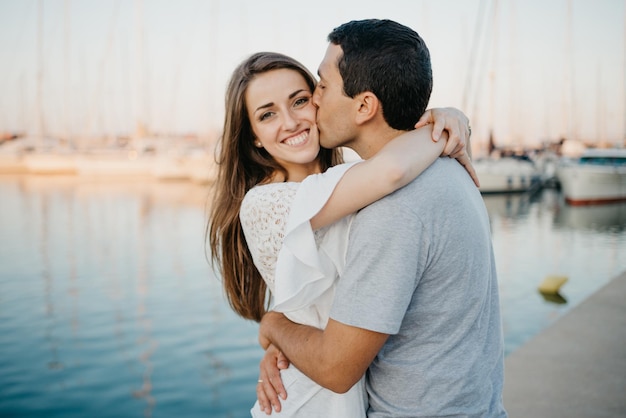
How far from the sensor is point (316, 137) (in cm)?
295

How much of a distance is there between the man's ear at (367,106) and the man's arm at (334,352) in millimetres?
687

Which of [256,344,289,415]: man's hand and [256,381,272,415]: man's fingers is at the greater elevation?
[256,344,289,415]: man's hand

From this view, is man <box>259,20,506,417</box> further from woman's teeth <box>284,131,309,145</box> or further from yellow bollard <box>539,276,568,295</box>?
yellow bollard <box>539,276,568,295</box>

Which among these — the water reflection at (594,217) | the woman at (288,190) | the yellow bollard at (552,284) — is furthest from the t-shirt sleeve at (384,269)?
the water reflection at (594,217)

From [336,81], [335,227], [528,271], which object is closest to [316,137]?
[336,81]

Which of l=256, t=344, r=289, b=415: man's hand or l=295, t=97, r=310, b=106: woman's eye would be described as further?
l=295, t=97, r=310, b=106: woman's eye

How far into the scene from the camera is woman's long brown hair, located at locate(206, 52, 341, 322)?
2908mm

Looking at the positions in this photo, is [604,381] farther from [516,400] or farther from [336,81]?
[336,81]

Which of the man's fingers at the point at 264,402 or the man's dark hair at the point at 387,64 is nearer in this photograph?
the man's dark hair at the point at 387,64

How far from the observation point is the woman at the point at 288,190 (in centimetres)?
184

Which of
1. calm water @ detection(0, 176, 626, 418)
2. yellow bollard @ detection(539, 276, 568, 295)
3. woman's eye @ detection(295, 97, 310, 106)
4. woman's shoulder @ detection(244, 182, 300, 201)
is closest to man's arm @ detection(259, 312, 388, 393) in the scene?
woman's shoulder @ detection(244, 182, 300, 201)

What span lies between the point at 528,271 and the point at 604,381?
9448 mm

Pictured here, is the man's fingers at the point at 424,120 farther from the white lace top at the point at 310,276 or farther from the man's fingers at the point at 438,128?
the white lace top at the point at 310,276

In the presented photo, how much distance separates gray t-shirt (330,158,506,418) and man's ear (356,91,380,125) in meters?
0.28
